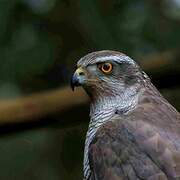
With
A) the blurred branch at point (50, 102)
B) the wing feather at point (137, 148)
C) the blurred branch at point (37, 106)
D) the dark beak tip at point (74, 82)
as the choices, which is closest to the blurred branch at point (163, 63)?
the blurred branch at point (50, 102)

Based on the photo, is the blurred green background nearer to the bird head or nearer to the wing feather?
the bird head

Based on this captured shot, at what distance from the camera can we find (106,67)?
874 centimetres

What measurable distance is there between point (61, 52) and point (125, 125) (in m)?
3.71

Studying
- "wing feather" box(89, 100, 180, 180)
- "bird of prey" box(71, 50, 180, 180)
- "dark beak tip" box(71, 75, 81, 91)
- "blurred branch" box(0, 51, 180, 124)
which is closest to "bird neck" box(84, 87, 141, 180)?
"bird of prey" box(71, 50, 180, 180)

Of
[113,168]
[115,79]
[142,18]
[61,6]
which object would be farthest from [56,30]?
[113,168]

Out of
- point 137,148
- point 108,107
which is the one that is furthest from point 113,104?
point 137,148

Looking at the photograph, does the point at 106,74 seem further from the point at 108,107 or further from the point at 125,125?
the point at 125,125

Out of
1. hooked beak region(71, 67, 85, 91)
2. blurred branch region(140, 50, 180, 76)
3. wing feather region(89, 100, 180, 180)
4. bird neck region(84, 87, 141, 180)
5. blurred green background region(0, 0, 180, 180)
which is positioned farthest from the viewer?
blurred green background region(0, 0, 180, 180)

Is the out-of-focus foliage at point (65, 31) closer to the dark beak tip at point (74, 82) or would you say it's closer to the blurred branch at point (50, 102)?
the blurred branch at point (50, 102)

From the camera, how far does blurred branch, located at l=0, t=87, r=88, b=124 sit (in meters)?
11.0

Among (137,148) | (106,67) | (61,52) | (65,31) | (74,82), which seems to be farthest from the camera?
(65,31)

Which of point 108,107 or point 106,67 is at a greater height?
point 106,67

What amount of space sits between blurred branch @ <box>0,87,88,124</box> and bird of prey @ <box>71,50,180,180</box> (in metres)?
2.25

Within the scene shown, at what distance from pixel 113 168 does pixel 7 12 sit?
3.43 meters
